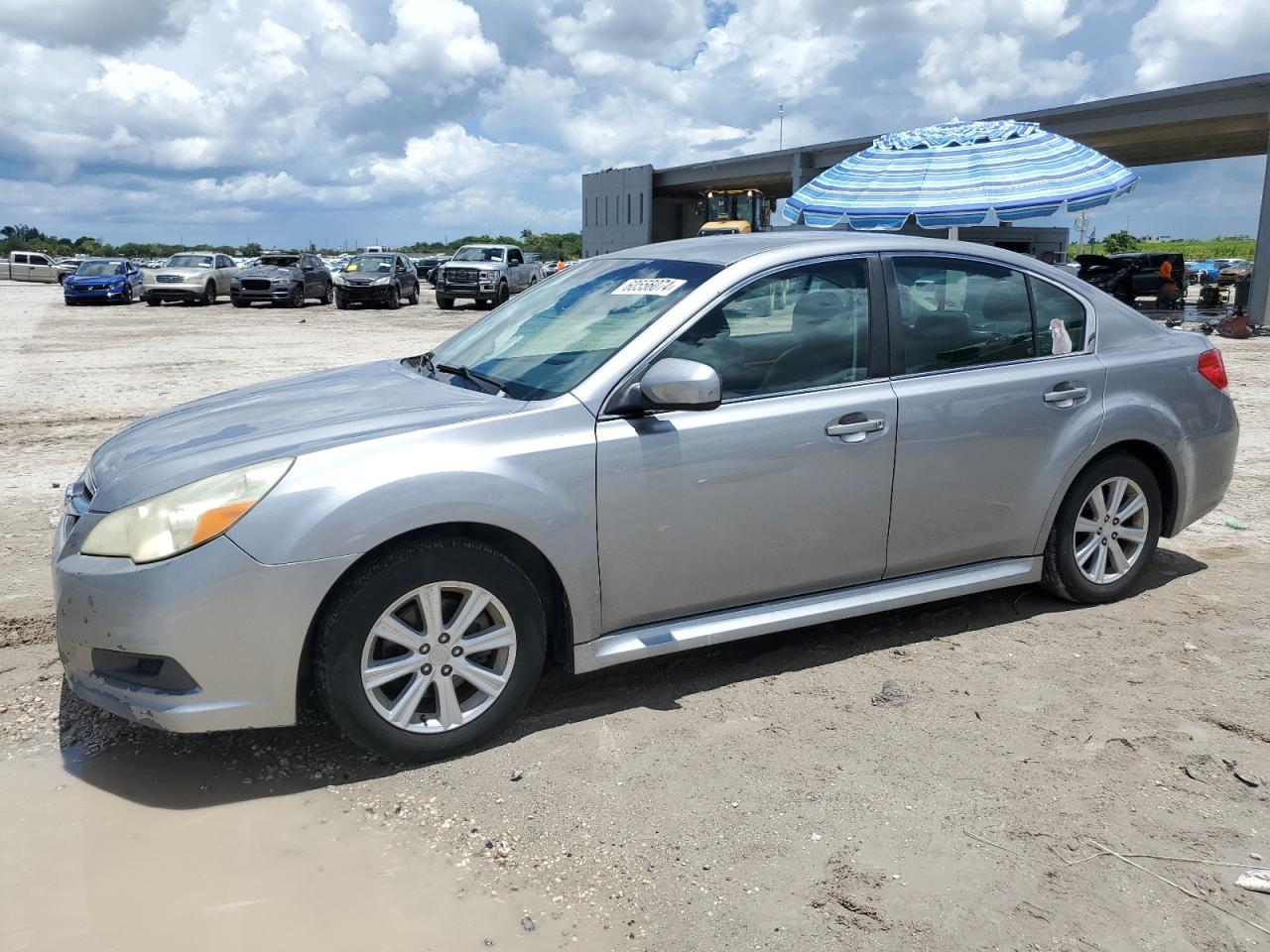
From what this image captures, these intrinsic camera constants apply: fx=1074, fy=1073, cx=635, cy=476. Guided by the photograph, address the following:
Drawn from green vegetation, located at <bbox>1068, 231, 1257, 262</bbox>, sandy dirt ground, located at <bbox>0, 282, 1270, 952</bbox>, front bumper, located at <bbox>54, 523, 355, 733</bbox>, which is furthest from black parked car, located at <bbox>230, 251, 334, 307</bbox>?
green vegetation, located at <bbox>1068, 231, 1257, 262</bbox>

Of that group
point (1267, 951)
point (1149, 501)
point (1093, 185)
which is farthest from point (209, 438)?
point (1093, 185)

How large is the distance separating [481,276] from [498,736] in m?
28.8

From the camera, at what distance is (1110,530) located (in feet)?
15.8

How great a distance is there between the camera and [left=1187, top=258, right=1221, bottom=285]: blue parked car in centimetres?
4550

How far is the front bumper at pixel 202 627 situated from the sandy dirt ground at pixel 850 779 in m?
0.32

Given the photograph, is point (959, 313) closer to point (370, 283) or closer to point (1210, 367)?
point (1210, 367)

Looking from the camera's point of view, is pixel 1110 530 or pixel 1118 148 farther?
pixel 1118 148

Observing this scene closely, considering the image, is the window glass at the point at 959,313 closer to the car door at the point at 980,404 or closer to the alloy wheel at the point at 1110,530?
the car door at the point at 980,404

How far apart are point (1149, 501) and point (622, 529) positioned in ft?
8.89

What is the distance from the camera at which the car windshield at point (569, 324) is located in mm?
3844

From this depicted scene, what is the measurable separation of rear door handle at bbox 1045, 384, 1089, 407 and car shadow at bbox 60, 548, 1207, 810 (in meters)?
0.99

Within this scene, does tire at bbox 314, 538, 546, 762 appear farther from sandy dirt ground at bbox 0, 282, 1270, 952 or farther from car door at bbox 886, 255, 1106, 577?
car door at bbox 886, 255, 1106, 577

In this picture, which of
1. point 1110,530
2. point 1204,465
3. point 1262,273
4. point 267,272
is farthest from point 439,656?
point 267,272

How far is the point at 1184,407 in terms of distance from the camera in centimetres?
488
